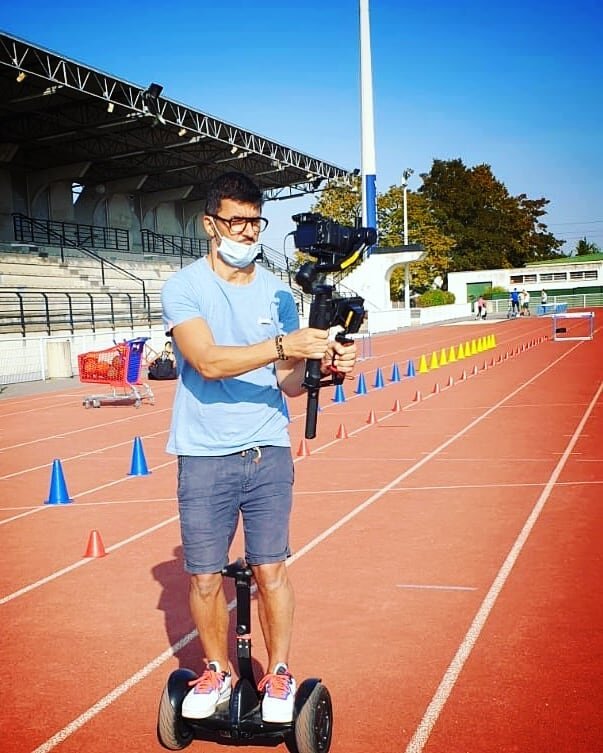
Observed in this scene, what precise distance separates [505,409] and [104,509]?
27.0 ft

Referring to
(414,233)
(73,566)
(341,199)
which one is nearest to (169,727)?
(73,566)

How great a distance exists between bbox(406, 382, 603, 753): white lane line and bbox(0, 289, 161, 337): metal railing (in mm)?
20081

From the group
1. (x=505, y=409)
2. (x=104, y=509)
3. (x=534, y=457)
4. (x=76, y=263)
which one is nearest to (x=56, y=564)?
(x=104, y=509)

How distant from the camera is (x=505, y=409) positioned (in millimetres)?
14367

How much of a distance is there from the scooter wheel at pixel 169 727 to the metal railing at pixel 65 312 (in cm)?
2225

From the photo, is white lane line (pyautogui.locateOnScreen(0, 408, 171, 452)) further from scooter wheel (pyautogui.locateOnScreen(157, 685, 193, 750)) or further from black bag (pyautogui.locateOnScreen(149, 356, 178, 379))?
scooter wheel (pyautogui.locateOnScreen(157, 685, 193, 750))

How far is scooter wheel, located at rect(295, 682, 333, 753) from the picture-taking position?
3348 mm

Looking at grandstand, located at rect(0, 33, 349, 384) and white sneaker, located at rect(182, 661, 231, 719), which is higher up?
grandstand, located at rect(0, 33, 349, 384)

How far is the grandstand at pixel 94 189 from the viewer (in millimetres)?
29281

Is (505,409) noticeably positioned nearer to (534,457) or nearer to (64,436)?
(534,457)

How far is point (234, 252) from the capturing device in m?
3.46

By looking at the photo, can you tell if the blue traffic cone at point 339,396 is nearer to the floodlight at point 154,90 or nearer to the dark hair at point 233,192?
the dark hair at point 233,192

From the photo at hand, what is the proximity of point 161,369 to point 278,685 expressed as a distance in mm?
18793

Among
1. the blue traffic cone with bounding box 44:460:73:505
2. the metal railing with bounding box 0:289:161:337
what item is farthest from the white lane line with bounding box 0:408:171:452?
the metal railing with bounding box 0:289:161:337
